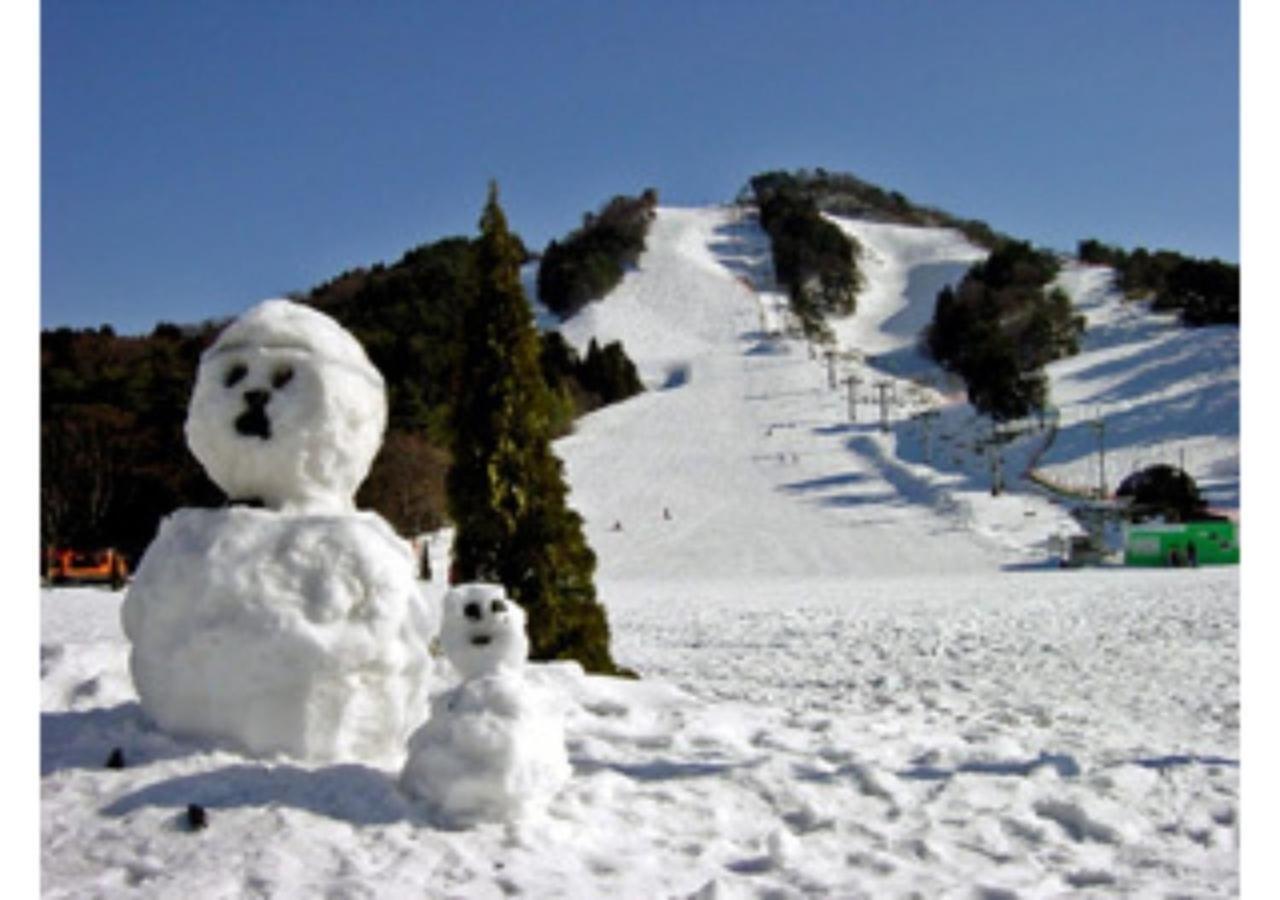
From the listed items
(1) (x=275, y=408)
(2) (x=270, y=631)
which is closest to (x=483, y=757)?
(2) (x=270, y=631)

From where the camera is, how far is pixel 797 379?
52.2 metres

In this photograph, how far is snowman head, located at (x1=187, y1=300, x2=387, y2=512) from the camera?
561 centimetres

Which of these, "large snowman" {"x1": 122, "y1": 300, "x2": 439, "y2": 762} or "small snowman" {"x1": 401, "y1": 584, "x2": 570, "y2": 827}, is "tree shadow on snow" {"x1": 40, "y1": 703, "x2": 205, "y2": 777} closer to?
"large snowman" {"x1": 122, "y1": 300, "x2": 439, "y2": 762}

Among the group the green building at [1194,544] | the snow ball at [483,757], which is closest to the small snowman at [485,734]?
the snow ball at [483,757]

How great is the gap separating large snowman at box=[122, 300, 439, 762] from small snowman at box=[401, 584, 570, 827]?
0.42 metres

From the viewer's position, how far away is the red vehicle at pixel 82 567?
77.9 feet

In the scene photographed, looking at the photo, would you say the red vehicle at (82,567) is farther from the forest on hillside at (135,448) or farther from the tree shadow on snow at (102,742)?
the tree shadow on snow at (102,742)

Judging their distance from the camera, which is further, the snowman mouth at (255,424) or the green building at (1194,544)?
the green building at (1194,544)

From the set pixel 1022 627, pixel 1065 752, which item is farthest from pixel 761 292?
pixel 1065 752

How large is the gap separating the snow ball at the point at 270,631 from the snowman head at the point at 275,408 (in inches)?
10.3

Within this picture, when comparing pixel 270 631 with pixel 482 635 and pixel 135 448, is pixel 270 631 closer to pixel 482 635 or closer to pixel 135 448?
pixel 482 635

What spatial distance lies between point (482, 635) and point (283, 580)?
0.95 metres

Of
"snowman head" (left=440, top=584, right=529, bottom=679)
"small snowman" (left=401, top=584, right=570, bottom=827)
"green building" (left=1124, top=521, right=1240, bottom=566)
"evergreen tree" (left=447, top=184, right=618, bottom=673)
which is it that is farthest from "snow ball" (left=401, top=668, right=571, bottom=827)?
"green building" (left=1124, top=521, right=1240, bottom=566)
